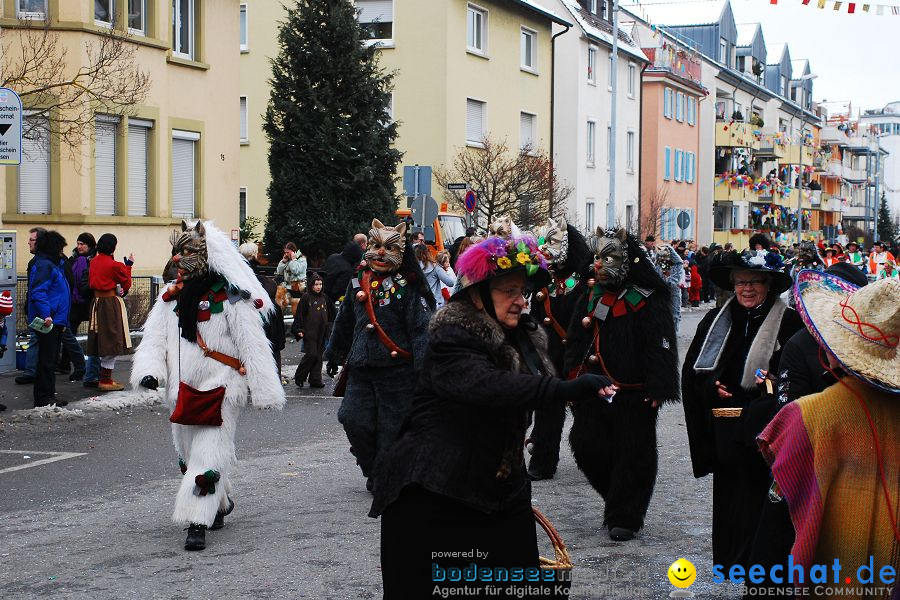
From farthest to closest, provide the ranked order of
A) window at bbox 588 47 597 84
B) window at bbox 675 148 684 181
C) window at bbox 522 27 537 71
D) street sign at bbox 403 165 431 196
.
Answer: window at bbox 675 148 684 181 < window at bbox 588 47 597 84 < window at bbox 522 27 537 71 < street sign at bbox 403 165 431 196

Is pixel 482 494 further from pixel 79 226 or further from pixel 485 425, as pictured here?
pixel 79 226

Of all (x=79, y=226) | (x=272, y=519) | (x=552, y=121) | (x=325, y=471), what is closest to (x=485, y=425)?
(x=272, y=519)

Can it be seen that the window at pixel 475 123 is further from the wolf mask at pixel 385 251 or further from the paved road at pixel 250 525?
the wolf mask at pixel 385 251

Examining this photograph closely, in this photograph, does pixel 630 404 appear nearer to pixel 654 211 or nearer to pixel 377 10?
pixel 377 10

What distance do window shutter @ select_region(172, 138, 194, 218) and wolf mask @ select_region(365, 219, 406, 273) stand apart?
49.8 ft

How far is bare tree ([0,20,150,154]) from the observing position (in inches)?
718

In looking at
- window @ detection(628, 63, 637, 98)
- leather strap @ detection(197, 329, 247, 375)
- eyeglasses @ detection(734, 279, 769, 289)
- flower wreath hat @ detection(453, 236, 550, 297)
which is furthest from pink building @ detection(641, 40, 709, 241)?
flower wreath hat @ detection(453, 236, 550, 297)

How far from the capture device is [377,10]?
114 feet

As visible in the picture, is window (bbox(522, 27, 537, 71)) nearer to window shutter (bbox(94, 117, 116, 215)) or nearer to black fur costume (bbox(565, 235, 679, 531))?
window shutter (bbox(94, 117, 116, 215))

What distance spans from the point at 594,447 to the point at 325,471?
2.83 meters

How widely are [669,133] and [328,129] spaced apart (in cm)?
2778

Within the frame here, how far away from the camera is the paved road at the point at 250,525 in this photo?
6363 mm

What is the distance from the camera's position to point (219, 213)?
2416 centimetres

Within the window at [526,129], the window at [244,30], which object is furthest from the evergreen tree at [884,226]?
the window at [244,30]
